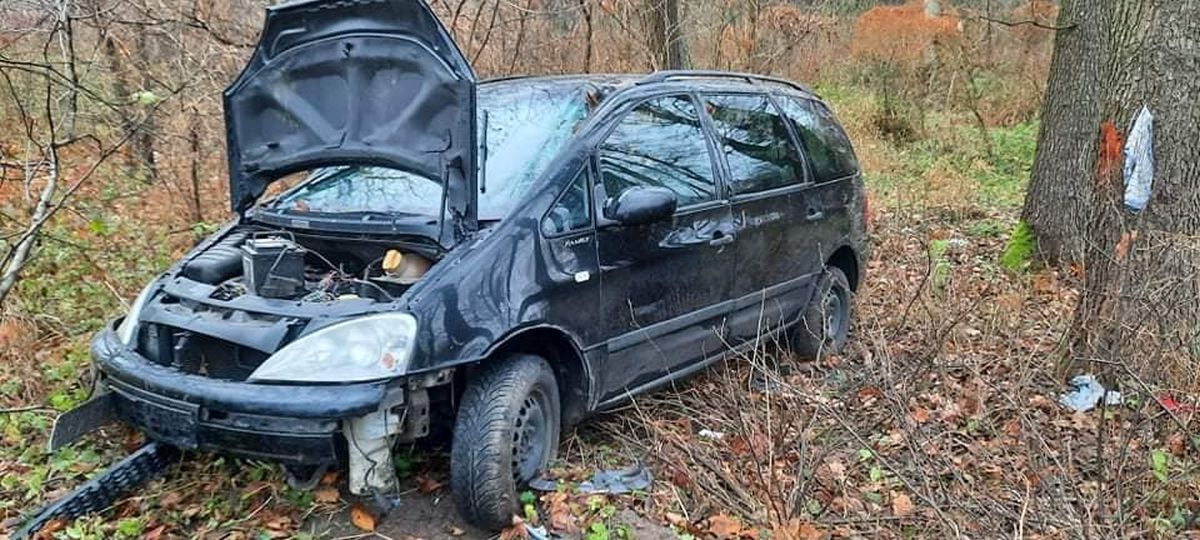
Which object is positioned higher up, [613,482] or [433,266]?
[433,266]

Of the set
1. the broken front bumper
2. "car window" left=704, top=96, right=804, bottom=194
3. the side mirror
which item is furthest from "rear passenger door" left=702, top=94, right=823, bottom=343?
the broken front bumper

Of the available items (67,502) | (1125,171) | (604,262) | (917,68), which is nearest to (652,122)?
(604,262)

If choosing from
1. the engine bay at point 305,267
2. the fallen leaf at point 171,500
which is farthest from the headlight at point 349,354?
the fallen leaf at point 171,500

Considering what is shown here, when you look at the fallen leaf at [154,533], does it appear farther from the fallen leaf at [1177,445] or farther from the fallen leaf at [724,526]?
the fallen leaf at [1177,445]

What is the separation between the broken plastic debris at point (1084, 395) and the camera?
480 centimetres

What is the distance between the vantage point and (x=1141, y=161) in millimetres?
4922

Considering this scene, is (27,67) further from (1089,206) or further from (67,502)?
(1089,206)

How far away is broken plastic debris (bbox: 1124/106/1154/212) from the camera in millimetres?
4898

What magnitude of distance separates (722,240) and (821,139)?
5.16 feet

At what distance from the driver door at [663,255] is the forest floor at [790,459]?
251 mm

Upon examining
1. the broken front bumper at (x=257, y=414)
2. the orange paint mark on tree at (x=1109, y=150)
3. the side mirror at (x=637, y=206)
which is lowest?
the broken front bumper at (x=257, y=414)

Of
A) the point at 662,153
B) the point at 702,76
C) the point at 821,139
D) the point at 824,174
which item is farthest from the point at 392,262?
the point at 821,139

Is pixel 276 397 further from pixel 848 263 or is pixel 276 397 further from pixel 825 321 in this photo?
pixel 848 263

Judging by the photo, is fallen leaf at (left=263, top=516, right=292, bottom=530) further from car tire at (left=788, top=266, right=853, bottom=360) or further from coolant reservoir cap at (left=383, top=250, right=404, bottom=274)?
car tire at (left=788, top=266, right=853, bottom=360)
